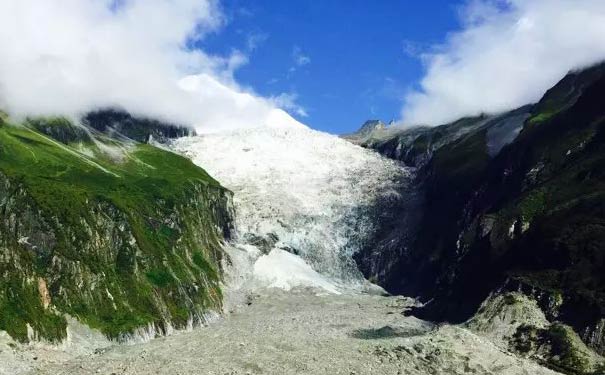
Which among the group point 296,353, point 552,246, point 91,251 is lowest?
point 296,353

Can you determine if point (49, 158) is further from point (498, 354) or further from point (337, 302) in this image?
point (498, 354)

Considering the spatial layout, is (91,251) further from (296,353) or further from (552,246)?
(552,246)

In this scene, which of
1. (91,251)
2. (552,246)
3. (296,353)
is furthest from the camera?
(552,246)

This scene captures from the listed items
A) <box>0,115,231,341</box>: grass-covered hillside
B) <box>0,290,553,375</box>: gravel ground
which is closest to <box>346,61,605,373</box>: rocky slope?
<box>0,290,553,375</box>: gravel ground

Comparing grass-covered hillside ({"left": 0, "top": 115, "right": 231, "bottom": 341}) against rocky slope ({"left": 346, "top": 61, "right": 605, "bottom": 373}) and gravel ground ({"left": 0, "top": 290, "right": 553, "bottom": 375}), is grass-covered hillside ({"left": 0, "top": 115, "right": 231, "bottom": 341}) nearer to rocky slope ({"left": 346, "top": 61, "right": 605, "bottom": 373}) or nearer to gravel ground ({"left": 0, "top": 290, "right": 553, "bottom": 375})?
gravel ground ({"left": 0, "top": 290, "right": 553, "bottom": 375})

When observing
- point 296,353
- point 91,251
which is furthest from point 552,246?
point 91,251

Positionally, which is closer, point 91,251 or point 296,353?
point 296,353

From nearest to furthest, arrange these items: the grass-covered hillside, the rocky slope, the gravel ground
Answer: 1. the gravel ground
2. the grass-covered hillside
3. the rocky slope
